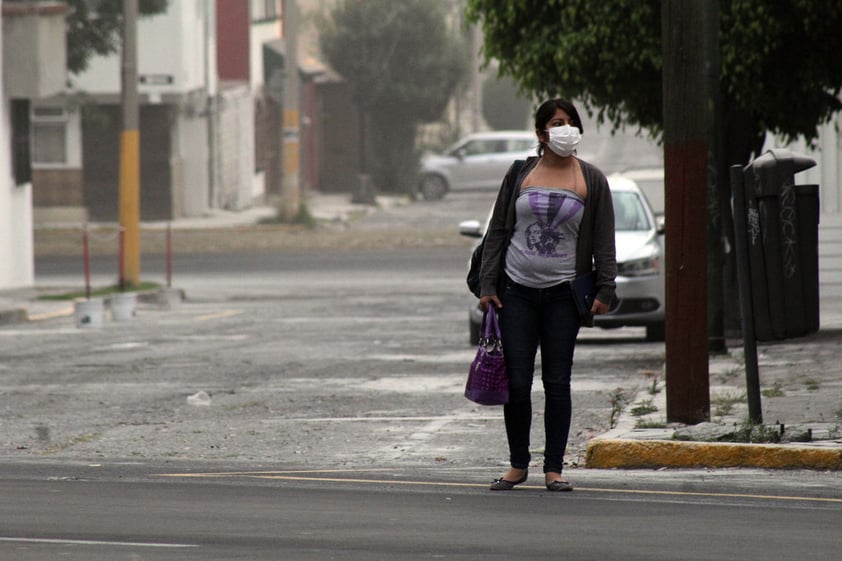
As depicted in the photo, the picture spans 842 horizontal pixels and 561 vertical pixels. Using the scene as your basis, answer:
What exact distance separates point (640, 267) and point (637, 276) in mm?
110

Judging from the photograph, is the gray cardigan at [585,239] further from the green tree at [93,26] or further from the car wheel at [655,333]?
the green tree at [93,26]

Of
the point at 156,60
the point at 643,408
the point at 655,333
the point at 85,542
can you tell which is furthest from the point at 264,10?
the point at 85,542

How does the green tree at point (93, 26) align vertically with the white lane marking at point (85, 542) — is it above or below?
above

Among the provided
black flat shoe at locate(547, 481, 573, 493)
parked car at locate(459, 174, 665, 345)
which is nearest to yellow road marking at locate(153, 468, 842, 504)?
black flat shoe at locate(547, 481, 573, 493)

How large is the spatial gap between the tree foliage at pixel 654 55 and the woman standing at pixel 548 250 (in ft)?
23.4

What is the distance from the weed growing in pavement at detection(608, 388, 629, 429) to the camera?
402 inches

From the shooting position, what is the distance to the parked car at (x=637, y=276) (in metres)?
16.0

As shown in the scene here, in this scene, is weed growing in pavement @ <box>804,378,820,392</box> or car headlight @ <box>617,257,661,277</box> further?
car headlight @ <box>617,257,661,277</box>

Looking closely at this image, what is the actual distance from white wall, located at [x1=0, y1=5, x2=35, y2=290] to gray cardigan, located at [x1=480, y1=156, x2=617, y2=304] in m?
19.6

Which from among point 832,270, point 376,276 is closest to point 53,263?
point 376,276

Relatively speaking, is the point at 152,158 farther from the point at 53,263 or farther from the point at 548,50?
the point at 548,50

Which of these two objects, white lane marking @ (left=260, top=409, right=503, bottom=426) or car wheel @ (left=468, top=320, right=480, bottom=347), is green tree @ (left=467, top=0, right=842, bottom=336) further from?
white lane marking @ (left=260, top=409, right=503, bottom=426)

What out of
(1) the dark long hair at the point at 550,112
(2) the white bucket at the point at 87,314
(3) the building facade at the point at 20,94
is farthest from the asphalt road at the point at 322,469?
(3) the building facade at the point at 20,94

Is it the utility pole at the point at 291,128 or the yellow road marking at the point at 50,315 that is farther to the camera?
the utility pole at the point at 291,128
